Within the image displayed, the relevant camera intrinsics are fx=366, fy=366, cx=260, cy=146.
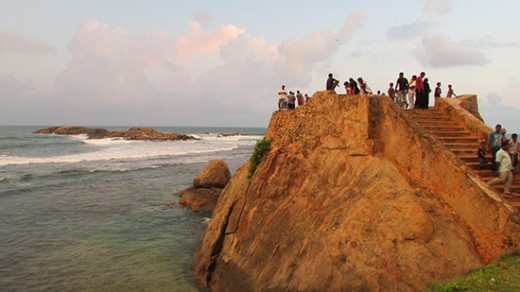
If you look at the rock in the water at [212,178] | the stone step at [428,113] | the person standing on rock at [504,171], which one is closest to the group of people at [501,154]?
the person standing on rock at [504,171]

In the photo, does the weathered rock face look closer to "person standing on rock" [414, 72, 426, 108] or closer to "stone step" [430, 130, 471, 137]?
"stone step" [430, 130, 471, 137]

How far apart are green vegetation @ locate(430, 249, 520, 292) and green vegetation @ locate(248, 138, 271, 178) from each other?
6.76m

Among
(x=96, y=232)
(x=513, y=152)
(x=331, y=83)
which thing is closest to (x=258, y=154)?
(x=331, y=83)

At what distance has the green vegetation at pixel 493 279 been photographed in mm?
6277

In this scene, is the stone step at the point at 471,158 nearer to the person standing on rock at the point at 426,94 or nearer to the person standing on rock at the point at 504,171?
the person standing on rock at the point at 504,171

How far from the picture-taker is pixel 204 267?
36.8 feet

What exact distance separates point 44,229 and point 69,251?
3741mm

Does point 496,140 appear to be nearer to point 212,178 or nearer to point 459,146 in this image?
point 459,146

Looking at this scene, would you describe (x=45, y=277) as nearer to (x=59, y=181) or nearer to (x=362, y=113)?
(x=362, y=113)

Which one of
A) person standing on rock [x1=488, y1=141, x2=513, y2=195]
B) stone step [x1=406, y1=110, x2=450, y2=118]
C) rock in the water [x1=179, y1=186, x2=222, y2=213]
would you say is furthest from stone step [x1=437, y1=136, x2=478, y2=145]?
rock in the water [x1=179, y1=186, x2=222, y2=213]

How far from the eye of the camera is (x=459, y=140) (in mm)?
11117

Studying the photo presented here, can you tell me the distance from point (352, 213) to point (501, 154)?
13.9ft

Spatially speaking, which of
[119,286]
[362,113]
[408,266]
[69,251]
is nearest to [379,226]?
[408,266]

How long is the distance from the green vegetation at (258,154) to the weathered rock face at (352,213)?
389mm
